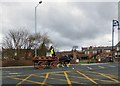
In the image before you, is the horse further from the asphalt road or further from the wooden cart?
the asphalt road

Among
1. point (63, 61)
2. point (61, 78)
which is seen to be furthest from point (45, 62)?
point (61, 78)

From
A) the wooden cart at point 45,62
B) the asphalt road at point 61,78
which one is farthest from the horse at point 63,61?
the asphalt road at point 61,78

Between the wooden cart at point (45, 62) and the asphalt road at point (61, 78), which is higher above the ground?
the wooden cart at point (45, 62)

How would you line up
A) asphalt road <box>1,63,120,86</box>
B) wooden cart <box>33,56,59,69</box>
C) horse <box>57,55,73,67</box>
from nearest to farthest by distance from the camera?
asphalt road <box>1,63,120,86</box> < wooden cart <box>33,56,59,69</box> < horse <box>57,55,73,67</box>

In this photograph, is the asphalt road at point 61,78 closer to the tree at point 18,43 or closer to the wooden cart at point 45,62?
the wooden cart at point 45,62

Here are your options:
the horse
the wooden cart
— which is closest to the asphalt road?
the wooden cart

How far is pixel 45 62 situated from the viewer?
29.6 m

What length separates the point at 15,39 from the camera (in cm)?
5650

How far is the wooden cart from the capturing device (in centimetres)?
2895

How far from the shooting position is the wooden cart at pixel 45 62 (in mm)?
28950

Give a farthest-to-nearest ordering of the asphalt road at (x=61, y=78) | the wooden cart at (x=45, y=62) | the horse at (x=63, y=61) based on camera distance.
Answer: the horse at (x=63, y=61) < the wooden cart at (x=45, y=62) < the asphalt road at (x=61, y=78)

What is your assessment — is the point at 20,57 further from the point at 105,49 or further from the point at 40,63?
the point at 105,49

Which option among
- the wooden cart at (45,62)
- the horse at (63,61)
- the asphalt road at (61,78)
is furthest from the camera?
the horse at (63,61)

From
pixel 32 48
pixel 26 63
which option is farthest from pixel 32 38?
pixel 26 63
